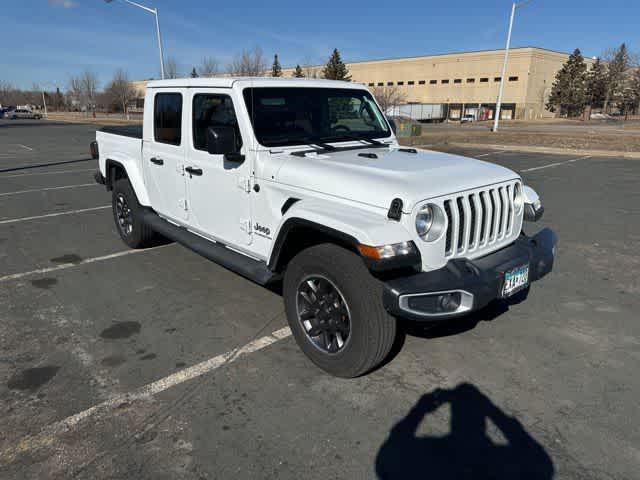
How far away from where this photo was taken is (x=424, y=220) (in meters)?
2.96

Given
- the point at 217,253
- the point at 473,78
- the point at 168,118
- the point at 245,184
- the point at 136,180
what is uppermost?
the point at 473,78

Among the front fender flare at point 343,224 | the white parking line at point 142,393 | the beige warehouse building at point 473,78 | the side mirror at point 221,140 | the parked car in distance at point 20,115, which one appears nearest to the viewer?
the white parking line at point 142,393

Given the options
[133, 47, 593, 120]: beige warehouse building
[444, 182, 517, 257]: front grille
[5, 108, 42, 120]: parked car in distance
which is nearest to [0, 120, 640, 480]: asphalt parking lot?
[444, 182, 517, 257]: front grille

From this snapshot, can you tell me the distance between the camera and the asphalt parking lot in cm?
252

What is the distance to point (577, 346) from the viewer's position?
145 inches

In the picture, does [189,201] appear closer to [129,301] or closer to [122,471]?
[129,301]

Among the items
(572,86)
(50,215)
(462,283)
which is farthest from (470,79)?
(462,283)

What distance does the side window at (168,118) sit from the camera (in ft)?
14.9

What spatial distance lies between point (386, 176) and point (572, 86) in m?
78.5

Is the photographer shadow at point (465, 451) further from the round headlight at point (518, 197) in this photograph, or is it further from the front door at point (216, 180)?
the front door at point (216, 180)

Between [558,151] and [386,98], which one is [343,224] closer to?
[558,151]

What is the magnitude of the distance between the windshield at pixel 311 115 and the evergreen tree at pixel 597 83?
77.1m

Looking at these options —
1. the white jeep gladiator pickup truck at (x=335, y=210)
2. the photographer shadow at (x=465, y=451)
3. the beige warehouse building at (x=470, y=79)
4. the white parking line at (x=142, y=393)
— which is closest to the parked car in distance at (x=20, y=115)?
the beige warehouse building at (x=470, y=79)

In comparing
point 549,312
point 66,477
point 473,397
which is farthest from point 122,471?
point 549,312
